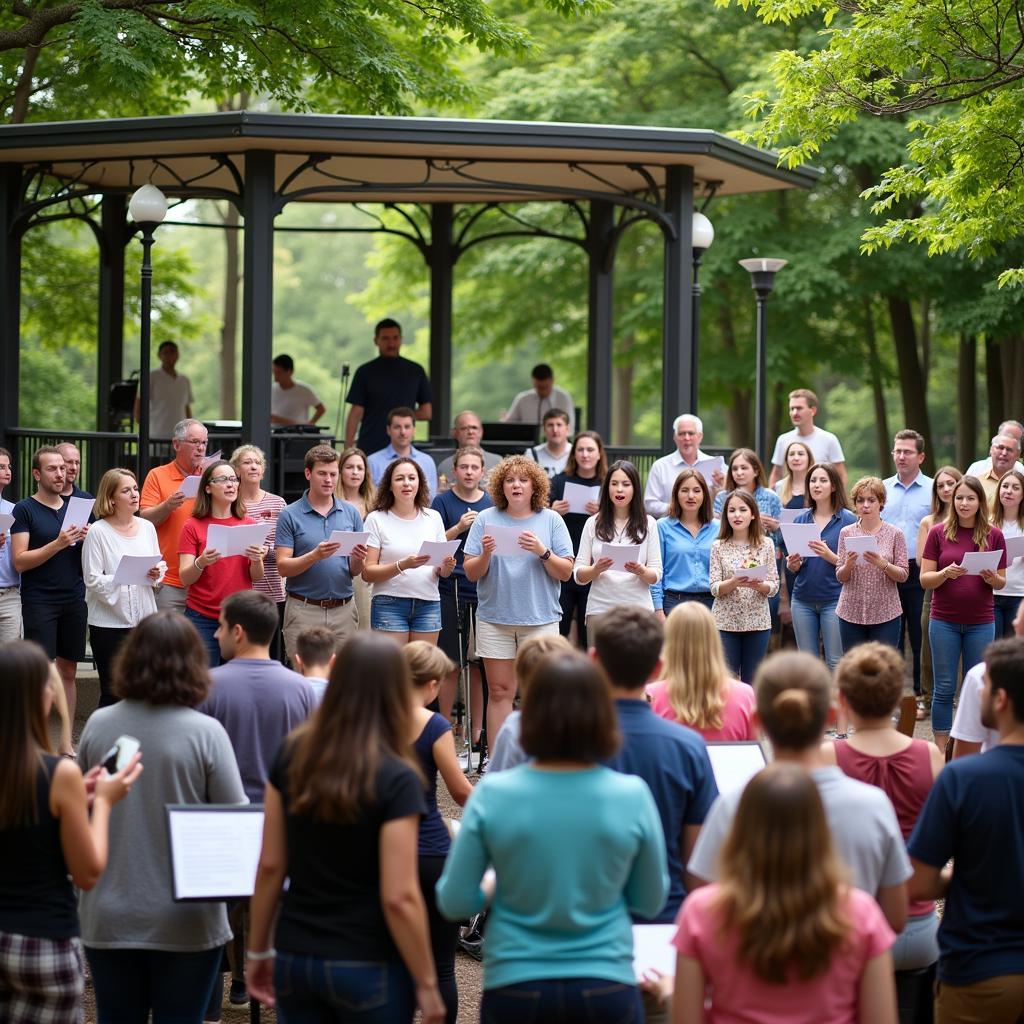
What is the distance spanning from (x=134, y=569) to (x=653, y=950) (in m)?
5.72

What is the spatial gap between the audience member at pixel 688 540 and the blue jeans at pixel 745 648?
38 centimetres

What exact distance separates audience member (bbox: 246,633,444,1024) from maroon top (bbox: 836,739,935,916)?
1.59 meters

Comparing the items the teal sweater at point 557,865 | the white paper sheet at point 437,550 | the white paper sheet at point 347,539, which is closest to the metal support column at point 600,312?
the white paper sheet at point 437,550

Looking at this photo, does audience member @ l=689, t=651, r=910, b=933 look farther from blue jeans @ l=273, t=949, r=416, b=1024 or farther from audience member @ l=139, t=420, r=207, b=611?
audience member @ l=139, t=420, r=207, b=611

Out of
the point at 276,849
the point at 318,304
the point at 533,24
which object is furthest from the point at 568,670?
the point at 318,304

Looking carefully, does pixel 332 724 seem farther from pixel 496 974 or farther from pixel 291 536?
pixel 291 536

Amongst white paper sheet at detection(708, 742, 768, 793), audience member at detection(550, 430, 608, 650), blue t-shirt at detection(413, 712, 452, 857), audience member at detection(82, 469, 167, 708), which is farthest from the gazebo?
white paper sheet at detection(708, 742, 768, 793)

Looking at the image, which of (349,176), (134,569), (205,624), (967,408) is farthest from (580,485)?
(967,408)

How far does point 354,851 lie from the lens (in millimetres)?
3914

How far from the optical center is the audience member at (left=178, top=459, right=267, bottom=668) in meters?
9.29

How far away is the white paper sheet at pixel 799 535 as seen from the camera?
1041 centimetres

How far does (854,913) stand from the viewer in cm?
337

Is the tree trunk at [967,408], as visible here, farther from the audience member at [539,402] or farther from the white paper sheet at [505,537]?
the white paper sheet at [505,537]

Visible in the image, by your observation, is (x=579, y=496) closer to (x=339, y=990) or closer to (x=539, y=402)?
(x=539, y=402)
